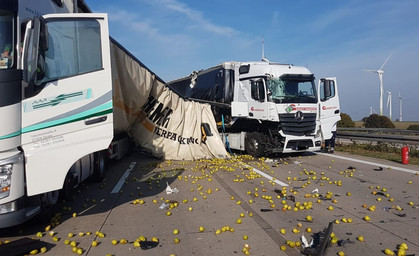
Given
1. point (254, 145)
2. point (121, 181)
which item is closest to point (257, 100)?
point (254, 145)

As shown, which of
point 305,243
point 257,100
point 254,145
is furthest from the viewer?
point 254,145

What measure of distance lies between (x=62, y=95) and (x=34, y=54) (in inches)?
26.0

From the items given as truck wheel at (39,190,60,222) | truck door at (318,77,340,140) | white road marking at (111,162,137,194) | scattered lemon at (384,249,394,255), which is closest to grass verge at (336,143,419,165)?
truck door at (318,77,340,140)

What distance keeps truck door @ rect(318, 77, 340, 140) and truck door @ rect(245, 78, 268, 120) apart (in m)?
2.26

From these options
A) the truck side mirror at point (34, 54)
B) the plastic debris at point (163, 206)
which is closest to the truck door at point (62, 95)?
the truck side mirror at point (34, 54)

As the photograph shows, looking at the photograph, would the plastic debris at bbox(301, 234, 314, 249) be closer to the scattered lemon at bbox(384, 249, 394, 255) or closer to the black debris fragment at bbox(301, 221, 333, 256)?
the black debris fragment at bbox(301, 221, 333, 256)

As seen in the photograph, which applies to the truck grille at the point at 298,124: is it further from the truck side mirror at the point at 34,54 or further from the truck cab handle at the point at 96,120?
the truck side mirror at the point at 34,54

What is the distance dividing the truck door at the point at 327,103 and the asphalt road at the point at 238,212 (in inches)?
121

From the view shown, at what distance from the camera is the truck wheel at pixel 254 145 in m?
13.2

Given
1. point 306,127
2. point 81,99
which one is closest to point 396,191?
point 306,127

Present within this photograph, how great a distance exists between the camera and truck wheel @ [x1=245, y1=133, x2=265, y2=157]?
1318 centimetres

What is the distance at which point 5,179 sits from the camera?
164 inches

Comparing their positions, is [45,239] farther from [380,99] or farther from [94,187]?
[380,99]

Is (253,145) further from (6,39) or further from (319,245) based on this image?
(6,39)
